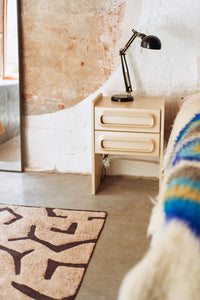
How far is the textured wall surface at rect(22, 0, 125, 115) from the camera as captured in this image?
2768 mm

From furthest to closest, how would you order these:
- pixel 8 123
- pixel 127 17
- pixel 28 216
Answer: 1. pixel 8 123
2. pixel 127 17
3. pixel 28 216

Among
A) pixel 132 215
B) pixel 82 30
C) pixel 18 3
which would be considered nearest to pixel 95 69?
pixel 82 30

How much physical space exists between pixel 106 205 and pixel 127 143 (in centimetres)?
42

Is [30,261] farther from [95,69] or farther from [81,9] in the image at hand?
[81,9]

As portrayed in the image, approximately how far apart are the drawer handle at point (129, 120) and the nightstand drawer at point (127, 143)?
60mm

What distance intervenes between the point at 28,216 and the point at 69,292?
75cm

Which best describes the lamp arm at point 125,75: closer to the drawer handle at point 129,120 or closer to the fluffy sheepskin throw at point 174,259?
the drawer handle at point 129,120

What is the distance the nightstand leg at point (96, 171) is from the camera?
264cm

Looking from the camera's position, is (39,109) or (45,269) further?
(39,109)

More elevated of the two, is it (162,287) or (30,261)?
(162,287)

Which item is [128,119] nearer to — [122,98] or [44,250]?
[122,98]

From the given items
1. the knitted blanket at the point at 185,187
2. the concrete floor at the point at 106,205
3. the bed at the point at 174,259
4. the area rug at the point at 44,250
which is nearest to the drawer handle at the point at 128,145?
the concrete floor at the point at 106,205

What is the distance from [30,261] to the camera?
6.15 feet

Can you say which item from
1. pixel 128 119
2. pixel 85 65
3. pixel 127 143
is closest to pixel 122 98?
pixel 128 119
